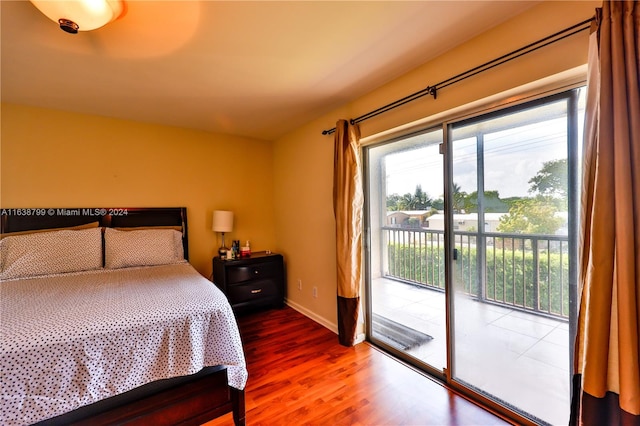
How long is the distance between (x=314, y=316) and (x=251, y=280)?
2.80 ft

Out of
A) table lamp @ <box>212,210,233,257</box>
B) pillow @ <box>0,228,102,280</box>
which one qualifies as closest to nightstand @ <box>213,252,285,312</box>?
table lamp @ <box>212,210,233,257</box>

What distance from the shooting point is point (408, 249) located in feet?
7.55

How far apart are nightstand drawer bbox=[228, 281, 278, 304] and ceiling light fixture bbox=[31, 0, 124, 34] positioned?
2465 millimetres

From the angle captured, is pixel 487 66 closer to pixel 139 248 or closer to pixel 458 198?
pixel 458 198

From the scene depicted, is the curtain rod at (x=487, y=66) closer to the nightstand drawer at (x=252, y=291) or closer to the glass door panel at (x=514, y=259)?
the glass door panel at (x=514, y=259)

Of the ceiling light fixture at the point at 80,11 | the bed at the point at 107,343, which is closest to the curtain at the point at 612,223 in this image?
the bed at the point at 107,343

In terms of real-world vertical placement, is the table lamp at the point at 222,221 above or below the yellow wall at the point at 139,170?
below

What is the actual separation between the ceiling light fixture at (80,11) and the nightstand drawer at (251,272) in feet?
7.61

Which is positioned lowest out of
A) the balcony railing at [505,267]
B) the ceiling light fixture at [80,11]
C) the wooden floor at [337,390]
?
the wooden floor at [337,390]

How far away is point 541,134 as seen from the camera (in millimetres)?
1485

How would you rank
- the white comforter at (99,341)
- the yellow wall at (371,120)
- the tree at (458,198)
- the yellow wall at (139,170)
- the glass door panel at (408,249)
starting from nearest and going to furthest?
the white comforter at (99,341) → the yellow wall at (371,120) → the tree at (458,198) → the glass door panel at (408,249) → the yellow wall at (139,170)

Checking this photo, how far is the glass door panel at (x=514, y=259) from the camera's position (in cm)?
144

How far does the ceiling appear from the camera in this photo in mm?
1365

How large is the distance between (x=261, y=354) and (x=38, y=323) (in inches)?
59.4
